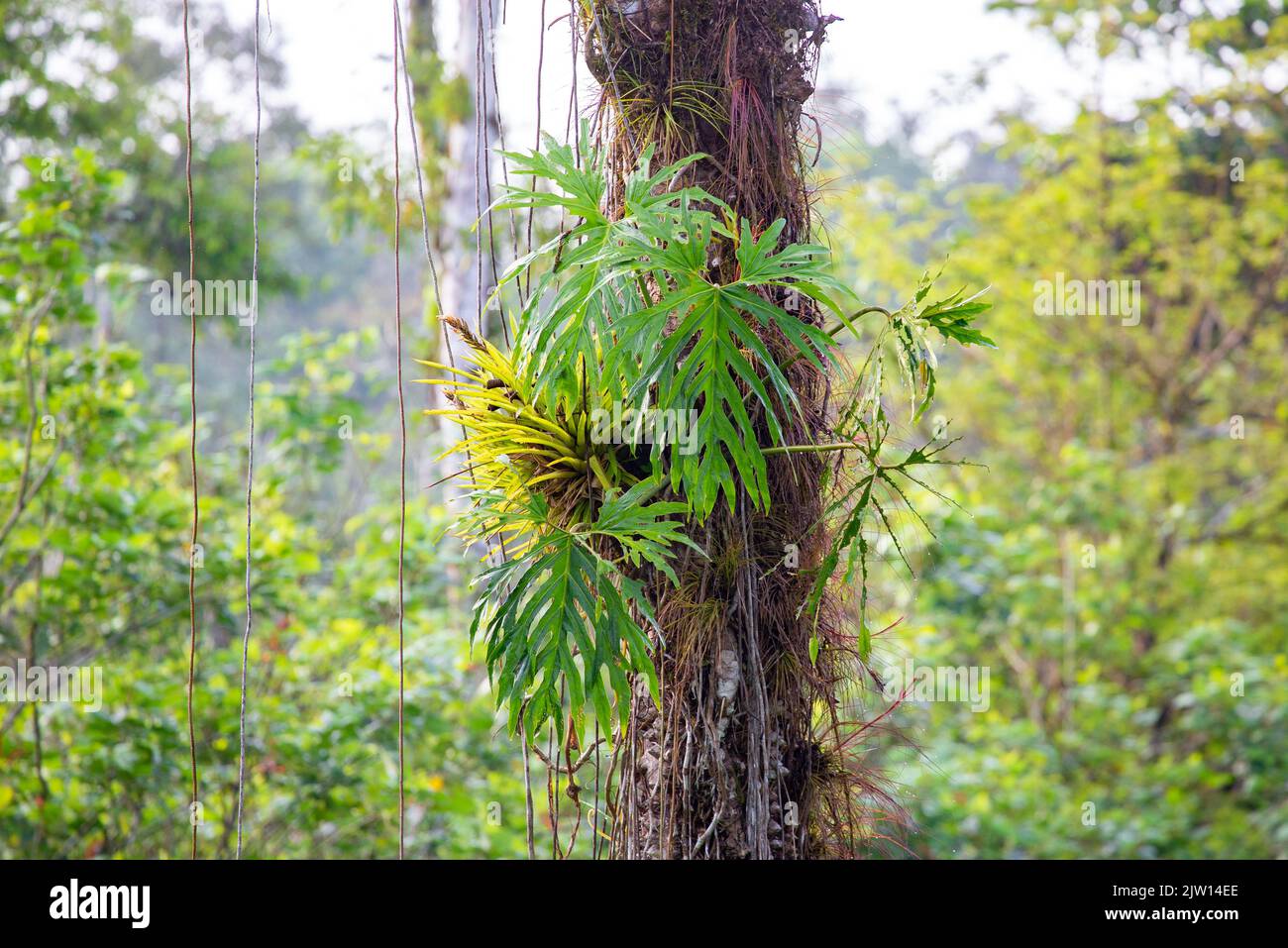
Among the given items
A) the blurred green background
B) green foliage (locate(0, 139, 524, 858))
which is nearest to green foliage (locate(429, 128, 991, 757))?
the blurred green background

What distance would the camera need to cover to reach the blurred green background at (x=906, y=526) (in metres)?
4.03

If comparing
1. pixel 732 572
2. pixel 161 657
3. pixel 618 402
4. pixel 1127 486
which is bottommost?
pixel 161 657

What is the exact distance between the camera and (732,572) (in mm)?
1538

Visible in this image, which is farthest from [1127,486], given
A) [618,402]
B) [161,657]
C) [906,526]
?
[618,402]

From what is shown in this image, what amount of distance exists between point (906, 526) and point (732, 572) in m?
2.21

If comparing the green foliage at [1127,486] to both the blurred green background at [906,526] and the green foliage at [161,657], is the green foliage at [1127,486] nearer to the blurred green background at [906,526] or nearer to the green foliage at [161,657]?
the blurred green background at [906,526]

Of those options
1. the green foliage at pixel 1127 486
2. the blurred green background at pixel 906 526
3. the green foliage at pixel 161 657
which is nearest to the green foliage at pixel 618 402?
the blurred green background at pixel 906 526

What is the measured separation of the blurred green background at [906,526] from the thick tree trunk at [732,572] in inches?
56.2

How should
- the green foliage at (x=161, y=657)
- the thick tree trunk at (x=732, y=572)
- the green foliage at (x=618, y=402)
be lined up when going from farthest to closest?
1. the green foliage at (x=161, y=657)
2. the thick tree trunk at (x=732, y=572)
3. the green foliage at (x=618, y=402)

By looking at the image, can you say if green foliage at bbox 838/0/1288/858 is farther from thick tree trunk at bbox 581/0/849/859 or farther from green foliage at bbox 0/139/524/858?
thick tree trunk at bbox 581/0/849/859

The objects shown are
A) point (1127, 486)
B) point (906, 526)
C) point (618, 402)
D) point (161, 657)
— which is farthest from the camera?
point (1127, 486)

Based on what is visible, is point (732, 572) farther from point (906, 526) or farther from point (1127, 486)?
point (1127, 486)

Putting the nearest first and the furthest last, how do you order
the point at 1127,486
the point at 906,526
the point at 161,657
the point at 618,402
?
the point at 618,402 < the point at 906,526 < the point at 161,657 < the point at 1127,486
